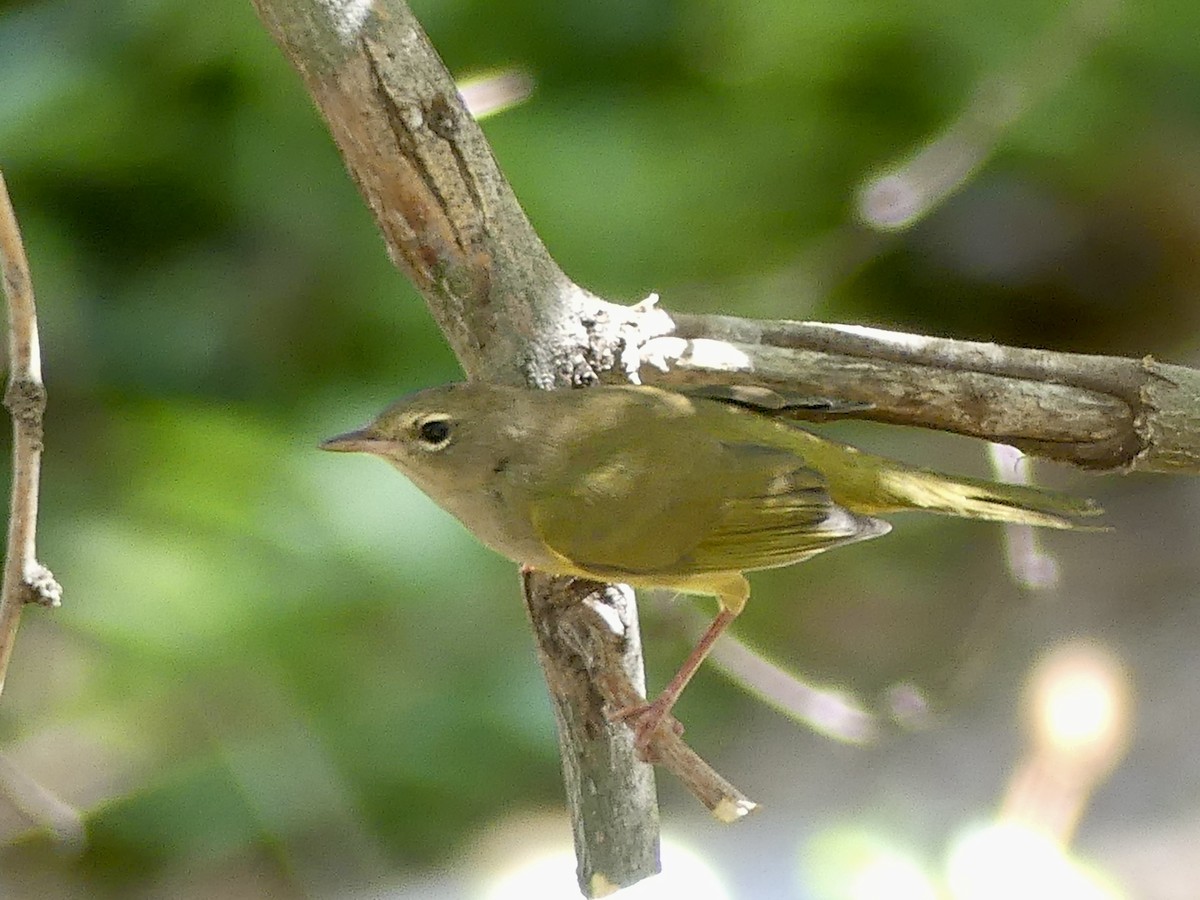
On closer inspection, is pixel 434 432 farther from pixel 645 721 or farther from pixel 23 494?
pixel 23 494

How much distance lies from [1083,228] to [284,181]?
245cm

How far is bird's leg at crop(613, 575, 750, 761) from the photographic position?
1687 mm

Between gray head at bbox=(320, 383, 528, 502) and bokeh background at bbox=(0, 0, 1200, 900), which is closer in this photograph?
gray head at bbox=(320, 383, 528, 502)

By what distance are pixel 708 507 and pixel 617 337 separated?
0.33 meters

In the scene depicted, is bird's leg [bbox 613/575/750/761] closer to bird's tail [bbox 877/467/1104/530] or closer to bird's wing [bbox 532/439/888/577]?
bird's wing [bbox 532/439/888/577]

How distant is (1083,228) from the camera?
4.09 m

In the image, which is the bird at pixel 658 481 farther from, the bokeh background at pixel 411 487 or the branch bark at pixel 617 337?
the bokeh background at pixel 411 487

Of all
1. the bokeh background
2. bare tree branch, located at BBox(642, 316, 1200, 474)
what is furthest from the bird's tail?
the bokeh background

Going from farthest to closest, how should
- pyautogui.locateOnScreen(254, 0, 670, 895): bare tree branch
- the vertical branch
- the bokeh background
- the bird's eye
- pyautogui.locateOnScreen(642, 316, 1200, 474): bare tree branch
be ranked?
the bokeh background, the bird's eye, pyautogui.locateOnScreen(642, 316, 1200, 474): bare tree branch, pyautogui.locateOnScreen(254, 0, 670, 895): bare tree branch, the vertical branch

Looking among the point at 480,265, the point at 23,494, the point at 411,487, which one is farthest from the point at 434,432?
the point at 411,487

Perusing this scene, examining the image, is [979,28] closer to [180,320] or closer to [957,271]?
[957,271]

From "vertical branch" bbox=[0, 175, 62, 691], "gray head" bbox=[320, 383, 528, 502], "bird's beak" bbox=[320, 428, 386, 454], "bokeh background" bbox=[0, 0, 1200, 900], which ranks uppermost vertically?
"bokeh background" bbox=[0, 0, 1200, 900]

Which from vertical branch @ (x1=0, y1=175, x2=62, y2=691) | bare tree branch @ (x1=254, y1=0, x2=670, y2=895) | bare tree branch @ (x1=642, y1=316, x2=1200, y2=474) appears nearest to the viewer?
vertical branch @ (x1=0, y1=175, x2=62, y2=691)

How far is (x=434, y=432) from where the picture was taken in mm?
1872
